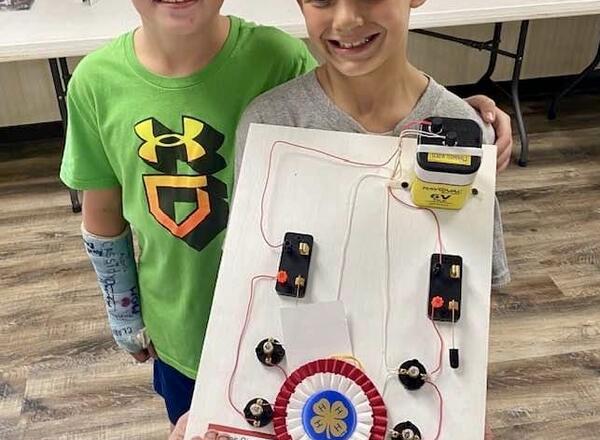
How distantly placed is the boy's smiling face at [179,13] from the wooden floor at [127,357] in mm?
1240

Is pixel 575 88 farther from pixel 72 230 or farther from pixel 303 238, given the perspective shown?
pixel 303 238

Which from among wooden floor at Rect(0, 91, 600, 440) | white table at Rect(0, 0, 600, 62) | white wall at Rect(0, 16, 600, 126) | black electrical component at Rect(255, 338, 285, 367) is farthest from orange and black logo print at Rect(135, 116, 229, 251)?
white wall at Rect(0, 16, 600, 126)

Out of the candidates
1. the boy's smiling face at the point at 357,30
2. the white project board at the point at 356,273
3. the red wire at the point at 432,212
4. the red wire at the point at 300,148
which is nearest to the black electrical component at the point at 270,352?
the white project board at the point at 356,273

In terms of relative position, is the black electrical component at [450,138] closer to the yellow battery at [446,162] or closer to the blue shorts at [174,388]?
the yellow battery at [446,162]

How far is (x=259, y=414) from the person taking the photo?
2.70ft

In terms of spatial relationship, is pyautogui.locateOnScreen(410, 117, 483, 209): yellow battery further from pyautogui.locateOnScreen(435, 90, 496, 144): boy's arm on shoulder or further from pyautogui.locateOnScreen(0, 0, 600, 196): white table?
pyautogui.locateOnScreen(0, 0, 600, 196): white table

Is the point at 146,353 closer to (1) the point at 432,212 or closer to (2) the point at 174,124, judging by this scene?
(2) the point at 174,124

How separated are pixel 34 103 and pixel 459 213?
254 cm

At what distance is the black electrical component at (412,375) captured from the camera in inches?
32.4

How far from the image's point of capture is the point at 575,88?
3289 millimetres

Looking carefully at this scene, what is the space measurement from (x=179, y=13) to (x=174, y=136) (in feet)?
0.54

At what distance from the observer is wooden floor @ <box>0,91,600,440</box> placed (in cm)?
191

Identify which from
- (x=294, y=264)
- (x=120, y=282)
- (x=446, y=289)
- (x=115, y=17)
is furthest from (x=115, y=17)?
(x=446, y=289)

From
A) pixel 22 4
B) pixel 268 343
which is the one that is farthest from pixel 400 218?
pixel 22 4
